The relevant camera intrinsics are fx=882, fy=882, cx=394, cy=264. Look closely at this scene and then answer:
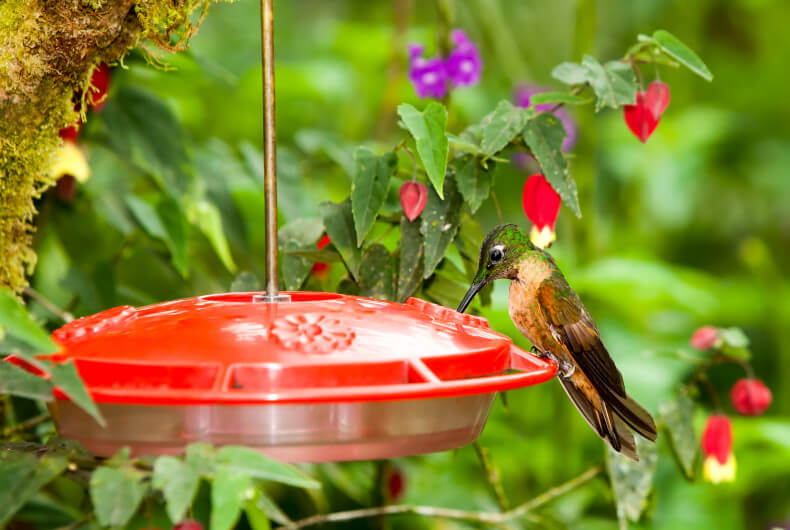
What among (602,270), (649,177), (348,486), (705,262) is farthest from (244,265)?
(705,262)

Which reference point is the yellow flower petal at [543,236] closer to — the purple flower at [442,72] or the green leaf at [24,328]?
the purple flower at [442,72]

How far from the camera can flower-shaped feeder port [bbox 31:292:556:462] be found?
87 centimetres

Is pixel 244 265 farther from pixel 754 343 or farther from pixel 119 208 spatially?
pixel 754 343

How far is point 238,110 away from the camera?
3.97 m

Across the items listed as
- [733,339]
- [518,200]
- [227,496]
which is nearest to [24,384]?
Result: [227,496]

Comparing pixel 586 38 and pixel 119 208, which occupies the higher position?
pixel 586 38

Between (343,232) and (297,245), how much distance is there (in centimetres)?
14

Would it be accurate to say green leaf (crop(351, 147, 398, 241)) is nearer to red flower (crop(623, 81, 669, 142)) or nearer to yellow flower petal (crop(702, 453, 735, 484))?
red flower (crop(623, 81, 669, 142))

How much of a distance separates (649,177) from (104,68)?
3065mm

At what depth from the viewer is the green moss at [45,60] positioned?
1.26m

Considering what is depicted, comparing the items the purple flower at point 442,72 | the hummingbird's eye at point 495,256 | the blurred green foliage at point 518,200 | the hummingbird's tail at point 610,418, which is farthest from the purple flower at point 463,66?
the hummingbird's tail at point 610,418

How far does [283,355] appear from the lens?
2.99ft

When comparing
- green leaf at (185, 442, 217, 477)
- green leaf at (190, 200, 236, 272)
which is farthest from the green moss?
green leaf at (185, 442, 217, 477)

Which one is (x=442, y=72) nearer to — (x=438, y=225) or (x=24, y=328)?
(x=438, y=225)
